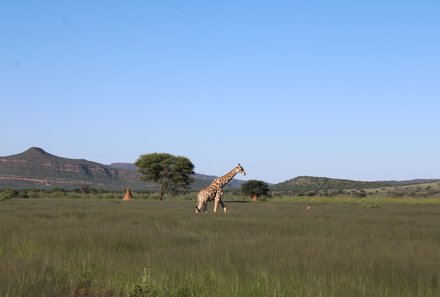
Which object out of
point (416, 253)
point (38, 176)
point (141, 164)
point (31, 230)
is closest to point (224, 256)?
point (416, 253)

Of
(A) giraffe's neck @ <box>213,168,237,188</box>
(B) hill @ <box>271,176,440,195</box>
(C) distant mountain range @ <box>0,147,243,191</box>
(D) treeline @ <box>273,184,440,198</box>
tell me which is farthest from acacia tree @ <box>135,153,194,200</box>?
(C) distant mountain range @ <box>0,147,243,191</box>

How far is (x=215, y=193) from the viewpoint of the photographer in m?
29.8

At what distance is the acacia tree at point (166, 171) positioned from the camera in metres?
77.3

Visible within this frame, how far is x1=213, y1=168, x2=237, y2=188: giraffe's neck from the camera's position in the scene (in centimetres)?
A: 3062

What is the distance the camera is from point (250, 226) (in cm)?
1861

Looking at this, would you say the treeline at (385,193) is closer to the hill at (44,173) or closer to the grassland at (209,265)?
the grassland at (209,265)

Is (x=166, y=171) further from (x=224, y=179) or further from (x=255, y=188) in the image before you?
(x=224, y=179)

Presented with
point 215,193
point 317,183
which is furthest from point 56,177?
point 215,193

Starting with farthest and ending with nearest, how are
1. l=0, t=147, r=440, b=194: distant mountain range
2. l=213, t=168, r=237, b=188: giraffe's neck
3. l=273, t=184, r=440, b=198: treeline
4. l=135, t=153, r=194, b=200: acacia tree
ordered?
l=0, t=147, r=440, b=194: distant mountain range < l=273, t=184, r=440, b=198: treeline < l=135, t=153, r=194, b=200: acacia tree < l=213, t=168, r=237, b=188: giraffe's neck

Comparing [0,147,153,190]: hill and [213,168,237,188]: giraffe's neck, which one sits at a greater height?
[0,147,153,190]: hill

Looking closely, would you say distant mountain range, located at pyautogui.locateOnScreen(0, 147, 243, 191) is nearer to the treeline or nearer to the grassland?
the treeline

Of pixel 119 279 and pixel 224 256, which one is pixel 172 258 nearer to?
pixel 224 256

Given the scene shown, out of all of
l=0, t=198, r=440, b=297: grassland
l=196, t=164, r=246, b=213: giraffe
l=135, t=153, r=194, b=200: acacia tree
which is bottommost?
l=0, t=198, r=440, b=297: grassland

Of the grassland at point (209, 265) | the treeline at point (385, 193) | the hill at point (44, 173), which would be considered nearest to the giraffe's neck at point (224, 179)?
the grassland at point (209, 265)
